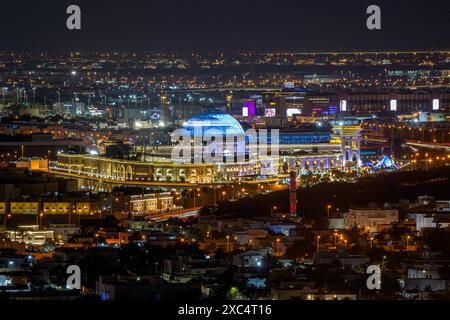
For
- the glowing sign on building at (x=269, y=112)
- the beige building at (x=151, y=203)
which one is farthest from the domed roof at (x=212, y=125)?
the glowing sign on building at (x=269, y=112)

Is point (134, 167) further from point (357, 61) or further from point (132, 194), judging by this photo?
point (357, 61)

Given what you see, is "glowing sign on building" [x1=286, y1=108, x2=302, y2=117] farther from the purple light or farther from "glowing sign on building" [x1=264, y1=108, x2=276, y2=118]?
the purple light

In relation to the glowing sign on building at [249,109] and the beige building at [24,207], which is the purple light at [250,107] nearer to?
the glowing sign on building at [249,109]

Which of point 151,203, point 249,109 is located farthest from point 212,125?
point 249,109

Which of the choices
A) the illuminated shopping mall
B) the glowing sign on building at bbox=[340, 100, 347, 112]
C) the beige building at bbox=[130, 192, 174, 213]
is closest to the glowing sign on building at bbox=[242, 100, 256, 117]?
the glowing sign on building at bbox=[340, 100, 347, 112]

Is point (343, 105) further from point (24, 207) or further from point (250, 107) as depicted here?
point (24, 207)
